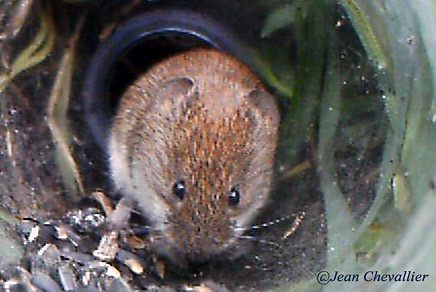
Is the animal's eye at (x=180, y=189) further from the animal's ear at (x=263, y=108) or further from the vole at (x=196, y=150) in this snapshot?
the animal's ear at (x=263, y=108)

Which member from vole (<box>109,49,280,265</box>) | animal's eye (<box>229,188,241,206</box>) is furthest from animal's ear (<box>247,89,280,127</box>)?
animal's eye (<box>229,188,241,206</box>)

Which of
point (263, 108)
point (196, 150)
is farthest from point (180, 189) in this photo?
point (263, 108)

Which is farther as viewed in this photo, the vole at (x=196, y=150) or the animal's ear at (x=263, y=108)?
the animal's ear at (x=263, y=108)

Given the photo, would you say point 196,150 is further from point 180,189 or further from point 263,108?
point 263,108

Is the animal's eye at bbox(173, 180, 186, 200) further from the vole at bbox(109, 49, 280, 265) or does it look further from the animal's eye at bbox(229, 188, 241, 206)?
the animal's eye at bbox(229, 188, 241, 206)

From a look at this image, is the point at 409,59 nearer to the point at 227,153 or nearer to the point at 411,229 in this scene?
the point at 411,229

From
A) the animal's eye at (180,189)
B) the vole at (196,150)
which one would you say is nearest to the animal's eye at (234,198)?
the vole at (196,150)

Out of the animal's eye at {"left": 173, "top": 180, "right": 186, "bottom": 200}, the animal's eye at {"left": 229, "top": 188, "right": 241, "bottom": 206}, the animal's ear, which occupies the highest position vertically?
the animal's ear

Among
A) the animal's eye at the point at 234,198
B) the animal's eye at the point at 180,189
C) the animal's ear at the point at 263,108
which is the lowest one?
the animal's eye at the point at 234,198
